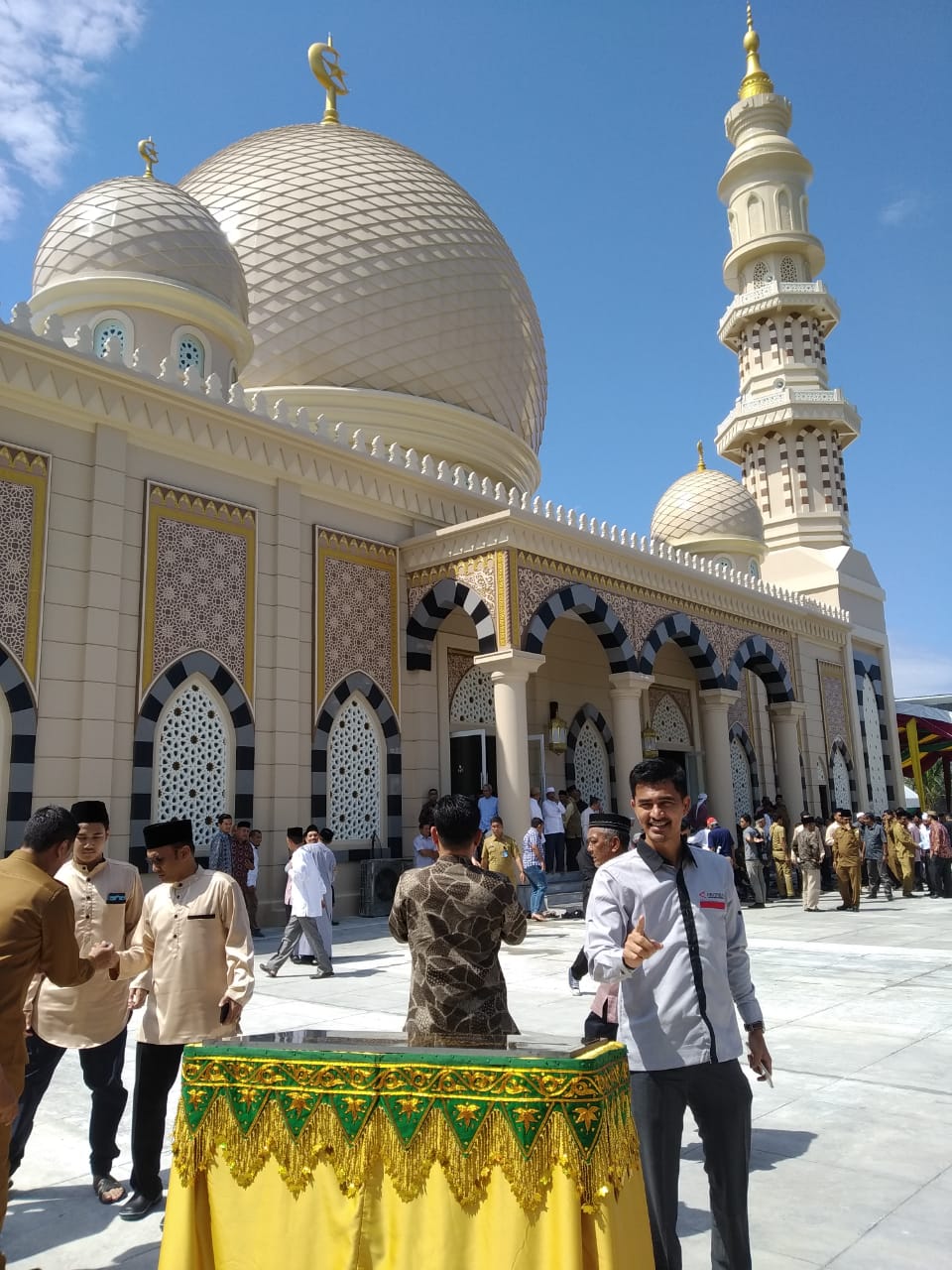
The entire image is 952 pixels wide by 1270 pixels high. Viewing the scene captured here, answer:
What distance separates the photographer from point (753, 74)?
86.6 feet

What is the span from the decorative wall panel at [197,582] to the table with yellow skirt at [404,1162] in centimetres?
795

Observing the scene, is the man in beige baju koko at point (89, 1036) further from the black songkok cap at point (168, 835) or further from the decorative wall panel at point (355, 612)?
the decorative wall panel at point (355, 612)

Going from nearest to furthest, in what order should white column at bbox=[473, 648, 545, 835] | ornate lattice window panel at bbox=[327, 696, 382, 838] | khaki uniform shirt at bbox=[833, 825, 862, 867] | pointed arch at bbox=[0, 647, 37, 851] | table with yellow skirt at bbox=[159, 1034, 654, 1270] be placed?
table with yellow skirt at bbox=[159, 1034, 654, 1270]
pointed arch at bbox=[0, 647, 37, 851]
white column at bbox=[473, 648, 545, 835]
khaki uniform shirt at bbox=[833, 825, 862, 867]
ornate lattice window panel at bbox=[327, 696, 382, 838]

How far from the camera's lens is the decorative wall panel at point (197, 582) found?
10.0 meters

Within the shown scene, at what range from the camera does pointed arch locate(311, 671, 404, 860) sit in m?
11.2

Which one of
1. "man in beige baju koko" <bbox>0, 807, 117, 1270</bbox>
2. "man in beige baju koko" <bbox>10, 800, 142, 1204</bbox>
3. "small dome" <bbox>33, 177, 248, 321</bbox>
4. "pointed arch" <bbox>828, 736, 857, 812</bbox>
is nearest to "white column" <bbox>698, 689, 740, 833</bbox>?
"pointed arch" <bbox>828, 736, 857, 812</bbox>

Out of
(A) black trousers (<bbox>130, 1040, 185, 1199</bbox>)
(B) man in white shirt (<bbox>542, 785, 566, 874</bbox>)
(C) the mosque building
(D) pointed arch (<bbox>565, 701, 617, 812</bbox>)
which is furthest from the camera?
(D) pointed arch (<bbox>565, 701, 617, 812</bbox>)

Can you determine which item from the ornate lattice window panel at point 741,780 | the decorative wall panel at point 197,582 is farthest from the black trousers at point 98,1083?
the ornate lattice window panel at point 741,780

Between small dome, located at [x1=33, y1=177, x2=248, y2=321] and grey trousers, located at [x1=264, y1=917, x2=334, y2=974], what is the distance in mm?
8421

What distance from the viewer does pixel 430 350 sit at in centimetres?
1606

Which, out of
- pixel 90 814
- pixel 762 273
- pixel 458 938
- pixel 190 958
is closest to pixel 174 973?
pixel 190 958

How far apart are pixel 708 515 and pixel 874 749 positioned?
19.8 feet

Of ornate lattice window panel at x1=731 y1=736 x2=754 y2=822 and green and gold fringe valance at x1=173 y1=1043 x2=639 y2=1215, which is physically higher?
ornate lattice window panel at x1=731 y1=736 x2=754 y2=822

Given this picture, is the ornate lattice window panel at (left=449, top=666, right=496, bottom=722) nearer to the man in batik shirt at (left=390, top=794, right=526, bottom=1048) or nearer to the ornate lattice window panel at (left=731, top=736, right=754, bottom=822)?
the ornate lattice window panel at (left=731, top=736, right=754, bottom=822)
